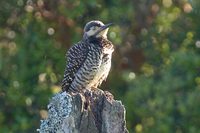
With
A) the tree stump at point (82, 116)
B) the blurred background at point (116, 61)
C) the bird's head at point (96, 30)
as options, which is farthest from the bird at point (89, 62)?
the blurred background at point (116, 61)

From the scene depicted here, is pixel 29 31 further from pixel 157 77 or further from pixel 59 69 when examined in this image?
pixel 157 77

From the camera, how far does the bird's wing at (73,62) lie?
324 inches

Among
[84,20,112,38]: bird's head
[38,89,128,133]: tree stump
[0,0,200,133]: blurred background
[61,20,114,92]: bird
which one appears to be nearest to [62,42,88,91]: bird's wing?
[61,20,114,92]: bird

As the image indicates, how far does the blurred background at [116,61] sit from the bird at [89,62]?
5073 millimetres

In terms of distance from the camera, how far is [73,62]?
27.1 feet

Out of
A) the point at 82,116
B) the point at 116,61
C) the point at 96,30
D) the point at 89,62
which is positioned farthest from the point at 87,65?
the point at 116,61

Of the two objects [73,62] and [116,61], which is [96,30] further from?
[116,61]

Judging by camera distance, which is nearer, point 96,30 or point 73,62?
point 73,62

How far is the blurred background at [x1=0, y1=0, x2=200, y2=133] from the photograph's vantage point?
13805 millimetres

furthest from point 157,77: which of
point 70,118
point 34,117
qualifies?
point 70,118

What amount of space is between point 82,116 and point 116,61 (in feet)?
41.0

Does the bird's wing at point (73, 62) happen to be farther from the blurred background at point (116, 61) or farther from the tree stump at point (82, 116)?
the blurred background at point (116, 61)

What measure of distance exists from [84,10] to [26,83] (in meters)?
1.36

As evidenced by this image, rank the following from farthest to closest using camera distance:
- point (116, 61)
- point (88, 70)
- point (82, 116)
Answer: point (116, 61), point (88, 70), point (82, 116)
